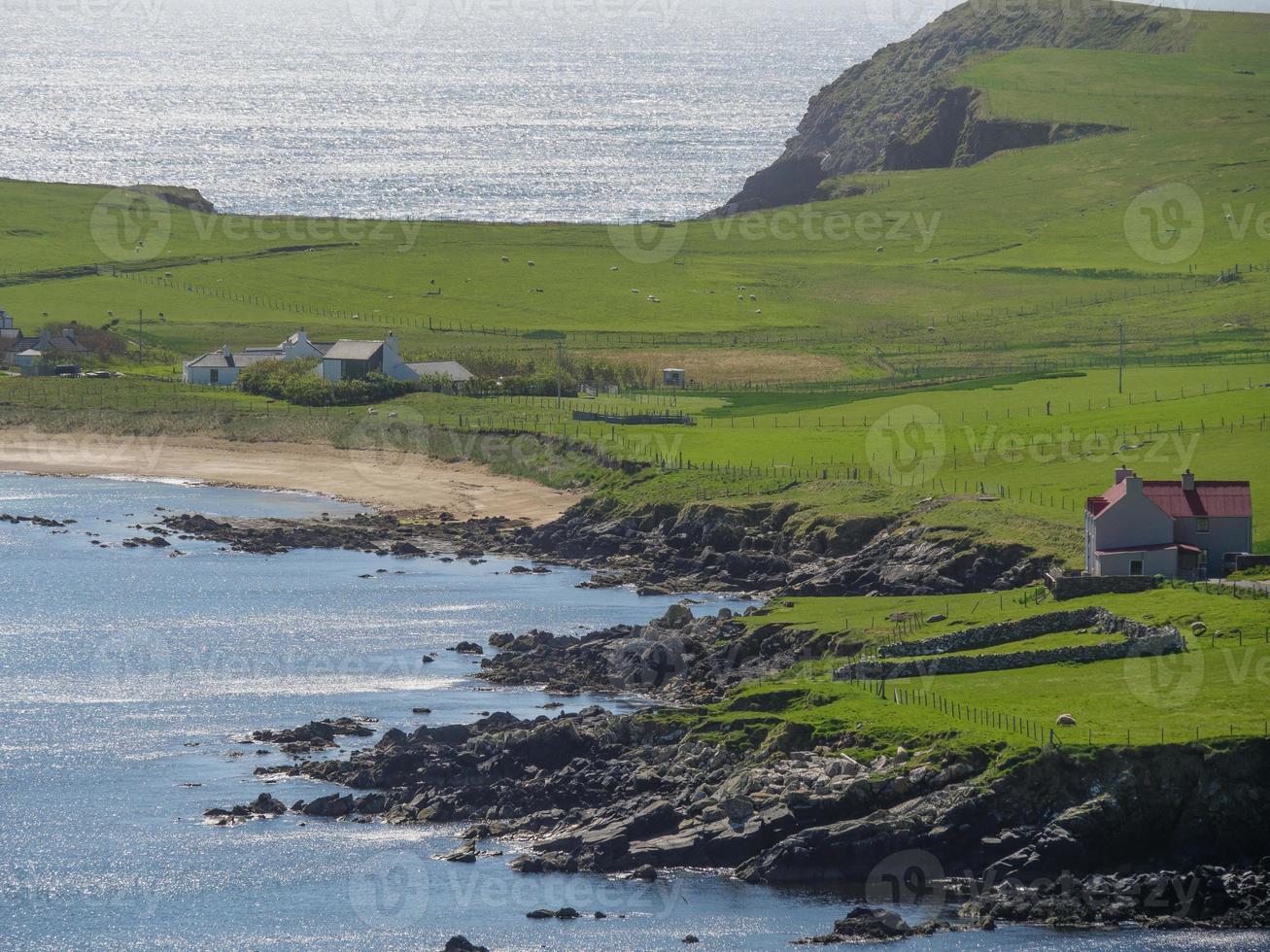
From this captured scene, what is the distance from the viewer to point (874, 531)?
96.4 m

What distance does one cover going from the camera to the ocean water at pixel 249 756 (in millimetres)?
58125

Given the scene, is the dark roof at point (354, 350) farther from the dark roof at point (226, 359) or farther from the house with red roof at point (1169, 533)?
the house with red roof at point (1169, 533)

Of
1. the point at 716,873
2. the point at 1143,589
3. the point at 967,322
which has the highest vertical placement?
the point at 967,322

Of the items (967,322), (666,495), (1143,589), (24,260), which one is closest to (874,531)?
(666,495)

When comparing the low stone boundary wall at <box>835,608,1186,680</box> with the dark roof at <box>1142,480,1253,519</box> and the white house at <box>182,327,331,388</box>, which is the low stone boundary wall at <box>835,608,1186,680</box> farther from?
the white house at <box>182,327,331,388</box>

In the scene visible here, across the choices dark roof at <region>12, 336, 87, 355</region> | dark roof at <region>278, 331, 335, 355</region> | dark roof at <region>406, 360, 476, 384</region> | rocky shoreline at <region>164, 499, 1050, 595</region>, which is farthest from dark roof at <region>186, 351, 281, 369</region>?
rocky shoreline at <region>164, 499, 1050, 595</region>

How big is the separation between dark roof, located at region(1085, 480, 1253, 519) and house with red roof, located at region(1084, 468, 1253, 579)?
36mm

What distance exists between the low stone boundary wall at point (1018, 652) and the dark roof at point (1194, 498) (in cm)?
689

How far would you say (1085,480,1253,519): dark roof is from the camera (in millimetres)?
79062

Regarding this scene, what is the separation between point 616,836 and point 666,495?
4589 cm

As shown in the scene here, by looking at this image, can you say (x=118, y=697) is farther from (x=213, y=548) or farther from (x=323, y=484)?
(x=323, y=484)

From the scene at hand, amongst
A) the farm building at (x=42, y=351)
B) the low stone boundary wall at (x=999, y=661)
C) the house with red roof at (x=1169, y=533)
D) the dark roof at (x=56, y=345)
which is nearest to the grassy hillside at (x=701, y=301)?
the dark roof at (x=56, y=345)

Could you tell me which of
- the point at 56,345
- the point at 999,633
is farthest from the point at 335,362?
the point at 999,633

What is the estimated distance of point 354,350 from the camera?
14488 cm
